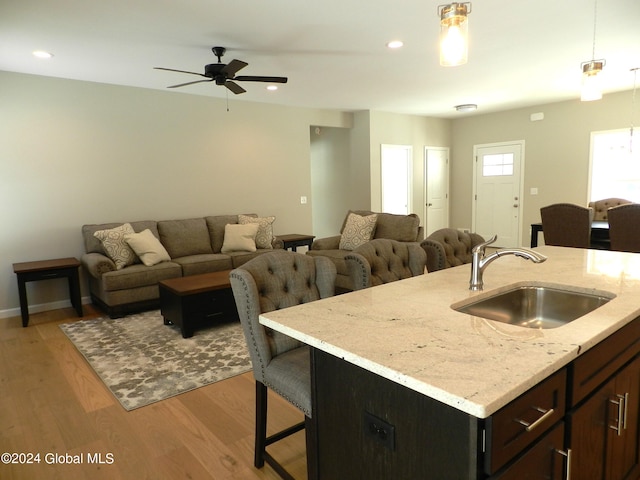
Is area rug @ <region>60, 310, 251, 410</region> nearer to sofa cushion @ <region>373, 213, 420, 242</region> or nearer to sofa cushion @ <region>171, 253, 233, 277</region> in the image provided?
sofa cushion @ <region>171, 253, 233, 277</region>

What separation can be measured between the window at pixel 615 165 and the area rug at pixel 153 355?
6243mm

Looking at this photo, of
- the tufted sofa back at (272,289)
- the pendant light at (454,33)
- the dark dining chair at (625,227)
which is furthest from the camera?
the dark dining chair at (625,227)

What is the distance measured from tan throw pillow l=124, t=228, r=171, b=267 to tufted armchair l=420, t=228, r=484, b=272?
10.3ft

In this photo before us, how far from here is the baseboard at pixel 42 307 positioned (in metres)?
A: 4.59

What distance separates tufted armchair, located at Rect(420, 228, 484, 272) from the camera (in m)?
2.82

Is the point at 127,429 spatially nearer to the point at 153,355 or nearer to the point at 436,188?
the point at 153,355

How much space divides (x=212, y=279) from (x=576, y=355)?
11.4 feet

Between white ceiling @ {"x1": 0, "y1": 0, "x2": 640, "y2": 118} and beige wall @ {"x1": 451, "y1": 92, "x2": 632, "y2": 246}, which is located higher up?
white ceiling @ {"x1": 0, "y1": 0, "x2": 640, "y2": 118}

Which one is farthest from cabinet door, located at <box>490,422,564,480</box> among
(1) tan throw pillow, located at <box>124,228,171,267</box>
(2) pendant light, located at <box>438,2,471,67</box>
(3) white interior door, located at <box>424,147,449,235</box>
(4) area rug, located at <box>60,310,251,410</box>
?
(3) white interior door, located at <box>424,147,449,235</box>

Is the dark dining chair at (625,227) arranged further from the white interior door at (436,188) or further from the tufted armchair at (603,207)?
the white interior door at (436,188)

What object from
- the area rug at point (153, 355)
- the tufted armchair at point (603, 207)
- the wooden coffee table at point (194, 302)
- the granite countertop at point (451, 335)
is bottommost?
the area rug at point (153, 355)

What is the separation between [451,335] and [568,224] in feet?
12.9

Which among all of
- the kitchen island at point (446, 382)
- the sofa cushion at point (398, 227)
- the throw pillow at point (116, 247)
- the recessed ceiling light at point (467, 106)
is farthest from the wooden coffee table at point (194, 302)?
the recessed ceiling light at point (467, 106)

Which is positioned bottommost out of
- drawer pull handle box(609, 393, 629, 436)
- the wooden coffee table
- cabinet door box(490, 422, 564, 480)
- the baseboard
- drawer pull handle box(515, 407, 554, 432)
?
the baseboard
